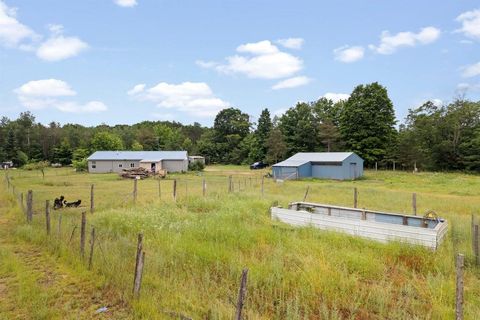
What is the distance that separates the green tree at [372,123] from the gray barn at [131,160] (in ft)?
84.8

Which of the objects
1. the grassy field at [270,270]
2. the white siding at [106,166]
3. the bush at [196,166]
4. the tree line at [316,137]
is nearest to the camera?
the grassy field at [270,270]

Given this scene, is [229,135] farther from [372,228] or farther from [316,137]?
[372,228]

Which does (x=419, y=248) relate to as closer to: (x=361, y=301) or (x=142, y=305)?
(x=361, y=301)

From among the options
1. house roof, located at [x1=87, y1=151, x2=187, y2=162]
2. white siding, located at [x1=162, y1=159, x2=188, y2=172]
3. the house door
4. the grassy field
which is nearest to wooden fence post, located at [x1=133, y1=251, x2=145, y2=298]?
the grassy field

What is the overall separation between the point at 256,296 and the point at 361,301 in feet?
5.51

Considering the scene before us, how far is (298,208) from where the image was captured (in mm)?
12734

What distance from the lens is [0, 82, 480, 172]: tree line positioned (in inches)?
1618

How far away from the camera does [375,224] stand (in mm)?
8695

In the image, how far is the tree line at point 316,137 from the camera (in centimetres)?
4109

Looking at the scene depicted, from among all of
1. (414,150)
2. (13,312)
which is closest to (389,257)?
(13,312)

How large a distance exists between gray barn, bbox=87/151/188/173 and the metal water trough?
3257 centimetres

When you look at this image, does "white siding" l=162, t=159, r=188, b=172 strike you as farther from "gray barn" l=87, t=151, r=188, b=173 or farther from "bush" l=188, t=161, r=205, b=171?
"bush" l=188, t=161, r=205, b=171

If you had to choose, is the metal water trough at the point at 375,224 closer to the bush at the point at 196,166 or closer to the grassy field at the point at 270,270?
the grassy field at the point at 270,270

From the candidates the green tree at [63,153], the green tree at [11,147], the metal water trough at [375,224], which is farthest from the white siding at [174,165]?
the green tree at [11,147]
